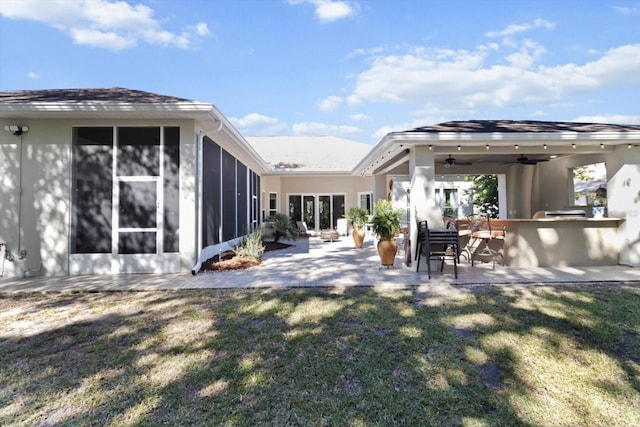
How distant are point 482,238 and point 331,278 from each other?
3963 mm

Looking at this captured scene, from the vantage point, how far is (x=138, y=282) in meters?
6.13

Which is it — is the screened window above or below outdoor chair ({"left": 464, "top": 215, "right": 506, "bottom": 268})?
above

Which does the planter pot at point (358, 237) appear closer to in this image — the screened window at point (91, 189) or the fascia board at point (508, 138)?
the fascia board at point (508, 138)

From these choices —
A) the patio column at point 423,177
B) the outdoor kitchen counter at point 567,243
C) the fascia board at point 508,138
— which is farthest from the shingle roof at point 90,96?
the outdoor kitchen counter at point 567,243

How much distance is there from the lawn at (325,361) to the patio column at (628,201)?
11.0 feet

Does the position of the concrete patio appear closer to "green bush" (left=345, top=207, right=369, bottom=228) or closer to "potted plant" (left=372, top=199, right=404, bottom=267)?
"potted plant" (left=372, top=199, right=404, bottom=267)

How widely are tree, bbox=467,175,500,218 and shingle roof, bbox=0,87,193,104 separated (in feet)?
43.9

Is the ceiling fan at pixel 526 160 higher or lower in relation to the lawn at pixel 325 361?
higher

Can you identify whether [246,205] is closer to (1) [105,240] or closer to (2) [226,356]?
(1) [105,240]

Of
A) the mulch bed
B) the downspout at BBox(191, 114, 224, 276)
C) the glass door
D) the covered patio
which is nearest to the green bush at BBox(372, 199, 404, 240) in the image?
the covered patio

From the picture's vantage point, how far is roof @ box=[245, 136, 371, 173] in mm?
17578

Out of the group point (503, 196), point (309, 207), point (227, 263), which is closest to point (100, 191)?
point (227, 263)

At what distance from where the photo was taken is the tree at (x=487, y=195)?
1494 centimetres

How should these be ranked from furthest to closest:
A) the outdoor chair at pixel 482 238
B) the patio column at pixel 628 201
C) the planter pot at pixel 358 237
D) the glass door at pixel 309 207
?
the glass door at pixel 309 207 < the planter pot at pixel 358 237 < the outdoor chair at pixel 482 238 < the patio column at pixel 628 201
